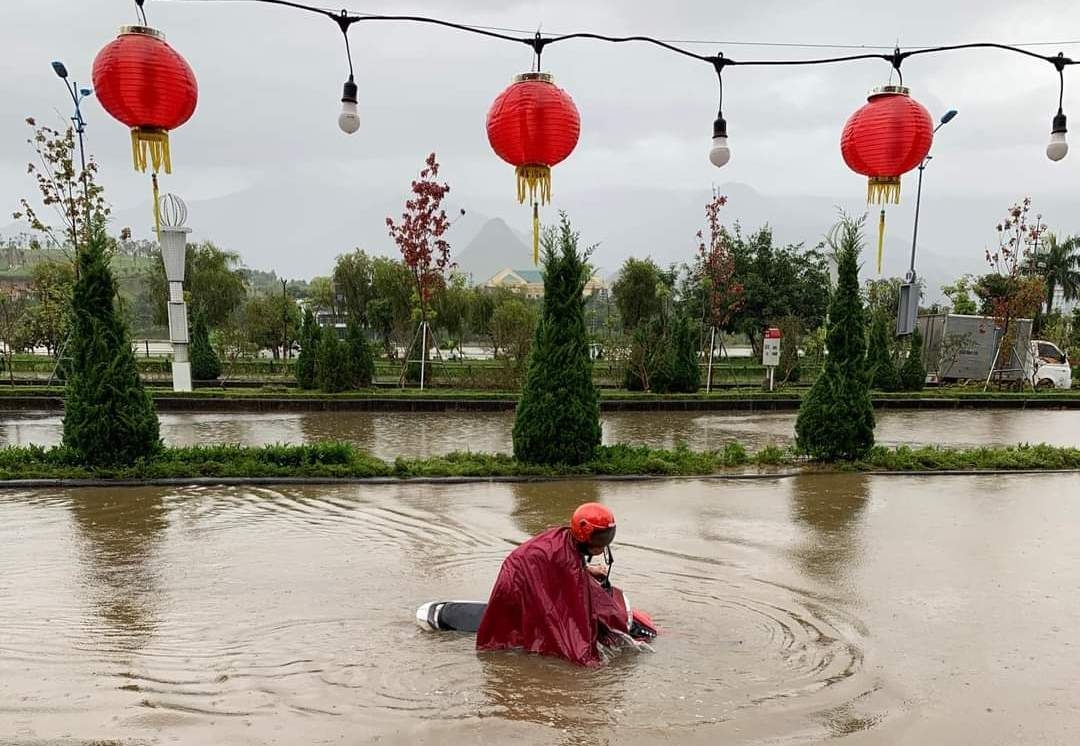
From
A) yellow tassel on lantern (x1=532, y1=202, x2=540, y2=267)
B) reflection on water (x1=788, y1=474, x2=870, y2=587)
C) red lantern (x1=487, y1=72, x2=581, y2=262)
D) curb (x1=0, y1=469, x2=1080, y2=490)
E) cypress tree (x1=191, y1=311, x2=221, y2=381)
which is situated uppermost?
red lantern (x1=487, y1=72, x2=581, y2=262)

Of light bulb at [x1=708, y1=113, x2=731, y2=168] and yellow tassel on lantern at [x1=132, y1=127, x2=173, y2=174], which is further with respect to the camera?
light bulb at [x1=708, y1=113, x2=731, y2=168]

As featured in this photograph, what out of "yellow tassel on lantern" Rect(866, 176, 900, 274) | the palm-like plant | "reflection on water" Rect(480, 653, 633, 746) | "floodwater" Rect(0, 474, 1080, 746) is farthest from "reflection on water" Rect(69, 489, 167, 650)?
the palm-like plant

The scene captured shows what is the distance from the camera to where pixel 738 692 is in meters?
3.89

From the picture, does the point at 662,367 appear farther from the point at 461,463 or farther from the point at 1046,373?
the point at 1046,373

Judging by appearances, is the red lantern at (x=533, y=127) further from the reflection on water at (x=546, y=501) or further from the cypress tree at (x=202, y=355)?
the cypress tree at (x=202, y=355)

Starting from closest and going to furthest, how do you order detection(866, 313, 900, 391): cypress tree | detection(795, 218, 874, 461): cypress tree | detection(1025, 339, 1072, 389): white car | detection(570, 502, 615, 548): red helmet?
detection(570, 502, 615, 548): red helmet
detection(795, 218, 874, 461): cypress tree
detection(866, 313, 900, 391): cypress tree
detection(1025, 339, 1072, 389): white car

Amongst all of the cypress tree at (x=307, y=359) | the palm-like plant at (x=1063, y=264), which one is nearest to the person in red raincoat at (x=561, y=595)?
the cypress tree at (x=307, y=359)

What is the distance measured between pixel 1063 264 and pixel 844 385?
3748 cm

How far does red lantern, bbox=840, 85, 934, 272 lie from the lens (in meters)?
6.64

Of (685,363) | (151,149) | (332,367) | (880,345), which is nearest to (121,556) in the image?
(151,149)

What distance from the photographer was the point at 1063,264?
3859 centimetres

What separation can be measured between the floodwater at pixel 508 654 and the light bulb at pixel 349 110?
368 centimetres

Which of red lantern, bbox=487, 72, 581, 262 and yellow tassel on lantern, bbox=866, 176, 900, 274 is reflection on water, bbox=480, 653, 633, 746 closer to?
red lantern, bbox=487, 72, 581, 262

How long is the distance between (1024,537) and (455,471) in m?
5.89
